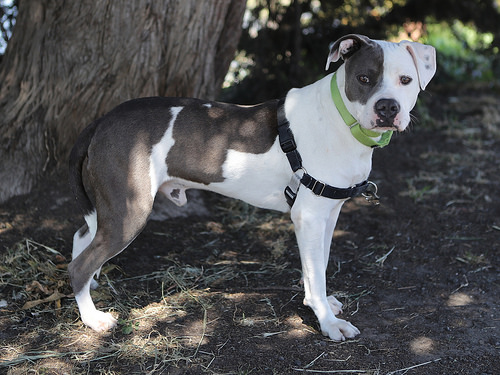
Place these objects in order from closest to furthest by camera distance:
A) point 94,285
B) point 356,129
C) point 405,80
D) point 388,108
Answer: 1. point 388,108
2. point 405,80
3. point 356,129
4. point 94,285

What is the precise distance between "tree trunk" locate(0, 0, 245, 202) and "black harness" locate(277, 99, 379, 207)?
1498mm

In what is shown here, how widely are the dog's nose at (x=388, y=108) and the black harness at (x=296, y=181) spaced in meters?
0.53

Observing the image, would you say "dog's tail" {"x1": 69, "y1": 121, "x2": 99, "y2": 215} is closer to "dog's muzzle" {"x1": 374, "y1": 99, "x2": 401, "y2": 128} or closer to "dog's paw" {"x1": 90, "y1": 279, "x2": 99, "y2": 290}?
"dog's paw" {"x1": 90, "y1": 279, "x2": 99, "y2": 290}

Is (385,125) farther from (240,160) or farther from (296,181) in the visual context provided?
(240,160)

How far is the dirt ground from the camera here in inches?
133

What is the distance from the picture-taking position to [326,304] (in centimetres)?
366

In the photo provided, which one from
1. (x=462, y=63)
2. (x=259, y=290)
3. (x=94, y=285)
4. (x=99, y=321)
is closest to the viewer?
(x=99, y=321)

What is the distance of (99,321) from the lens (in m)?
3.62

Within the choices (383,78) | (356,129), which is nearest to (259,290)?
(356,129)

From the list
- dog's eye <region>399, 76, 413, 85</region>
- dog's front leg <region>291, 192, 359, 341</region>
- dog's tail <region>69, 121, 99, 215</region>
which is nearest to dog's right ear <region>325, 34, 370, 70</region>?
dog's eye <region>399, 76, 413, 85</region>

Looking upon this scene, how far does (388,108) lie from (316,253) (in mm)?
958

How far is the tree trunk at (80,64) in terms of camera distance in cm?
458

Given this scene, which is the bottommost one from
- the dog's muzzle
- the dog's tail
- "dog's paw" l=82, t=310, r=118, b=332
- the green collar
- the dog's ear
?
"dog's paw" l=82, t=310, r=118, b=332

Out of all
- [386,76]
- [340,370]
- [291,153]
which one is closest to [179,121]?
[291,153]
